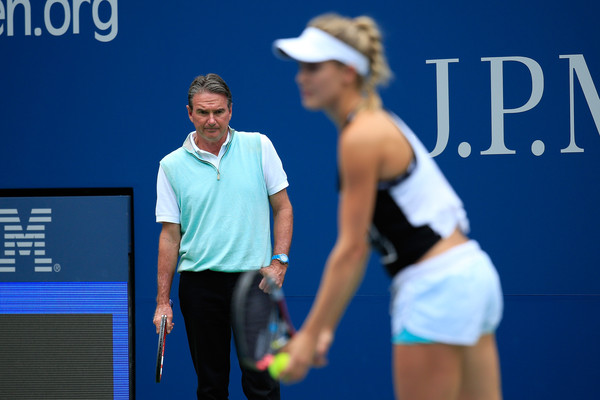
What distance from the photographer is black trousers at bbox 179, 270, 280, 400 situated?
11.3ft

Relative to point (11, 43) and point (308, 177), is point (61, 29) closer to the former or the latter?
point (11, 43)

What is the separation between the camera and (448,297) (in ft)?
6.64

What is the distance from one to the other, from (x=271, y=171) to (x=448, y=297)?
63.4 inches

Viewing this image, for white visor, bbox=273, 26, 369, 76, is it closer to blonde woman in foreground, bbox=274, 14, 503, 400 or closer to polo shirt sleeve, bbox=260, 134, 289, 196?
blonde woman in foreground, bbox=274, 14, 503, 400

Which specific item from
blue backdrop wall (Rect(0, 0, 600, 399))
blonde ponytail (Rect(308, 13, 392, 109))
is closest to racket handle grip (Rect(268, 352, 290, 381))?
blonde ponytail (Rect(308, 13, 392, 109))

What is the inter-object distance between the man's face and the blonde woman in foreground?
4.27ft

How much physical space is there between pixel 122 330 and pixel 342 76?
2.39 m

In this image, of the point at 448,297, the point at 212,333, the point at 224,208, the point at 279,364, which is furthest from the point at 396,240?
the point at 212,333

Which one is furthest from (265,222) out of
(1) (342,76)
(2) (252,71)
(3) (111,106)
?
(1) (342,76)

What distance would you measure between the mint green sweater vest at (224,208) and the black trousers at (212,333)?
0.06m

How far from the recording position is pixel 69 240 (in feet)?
13.5

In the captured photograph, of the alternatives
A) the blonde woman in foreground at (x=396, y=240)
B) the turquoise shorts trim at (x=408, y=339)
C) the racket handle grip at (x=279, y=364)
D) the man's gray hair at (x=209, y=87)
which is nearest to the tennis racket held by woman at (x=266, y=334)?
the racket handle grip at (x=279, y=364)

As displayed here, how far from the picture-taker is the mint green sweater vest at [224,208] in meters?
3.43

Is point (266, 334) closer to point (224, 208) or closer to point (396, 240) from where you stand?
point (396, 240)
